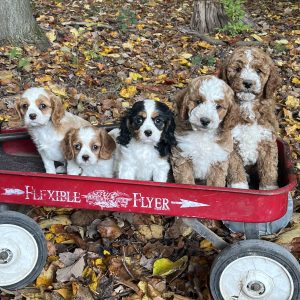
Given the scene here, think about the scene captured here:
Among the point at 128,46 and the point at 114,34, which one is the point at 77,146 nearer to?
the point at 128,46

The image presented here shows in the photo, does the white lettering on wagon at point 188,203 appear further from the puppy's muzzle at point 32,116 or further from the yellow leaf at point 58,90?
the yellow leaf at point 58,90

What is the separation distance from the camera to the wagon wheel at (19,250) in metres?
3.34

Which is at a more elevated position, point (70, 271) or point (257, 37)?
point (257, 37)

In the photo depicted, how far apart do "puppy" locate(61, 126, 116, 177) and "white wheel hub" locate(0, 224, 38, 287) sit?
0.68 metres

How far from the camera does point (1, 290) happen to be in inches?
137

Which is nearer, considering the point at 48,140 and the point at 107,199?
the point at 107,199

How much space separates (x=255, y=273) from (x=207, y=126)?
3.27 feet

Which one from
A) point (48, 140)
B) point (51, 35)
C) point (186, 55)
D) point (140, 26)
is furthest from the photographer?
Result: point (140, 26)

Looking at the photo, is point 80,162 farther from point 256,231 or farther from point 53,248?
point 256,231

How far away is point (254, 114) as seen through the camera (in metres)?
3.74

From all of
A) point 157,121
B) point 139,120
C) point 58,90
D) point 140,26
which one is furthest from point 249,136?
point 140,26

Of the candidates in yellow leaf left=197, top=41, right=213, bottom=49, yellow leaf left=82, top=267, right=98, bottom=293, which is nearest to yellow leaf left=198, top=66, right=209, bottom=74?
yellow leaf left=197, top=41, right=213, bottom=49

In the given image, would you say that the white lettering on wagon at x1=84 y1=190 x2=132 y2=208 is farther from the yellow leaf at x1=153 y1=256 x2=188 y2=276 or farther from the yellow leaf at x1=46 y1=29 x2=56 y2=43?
the yellow leaf at x1=46 y1=29 x2=56 y2=43

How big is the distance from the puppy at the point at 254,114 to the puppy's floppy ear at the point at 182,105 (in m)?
0.37
